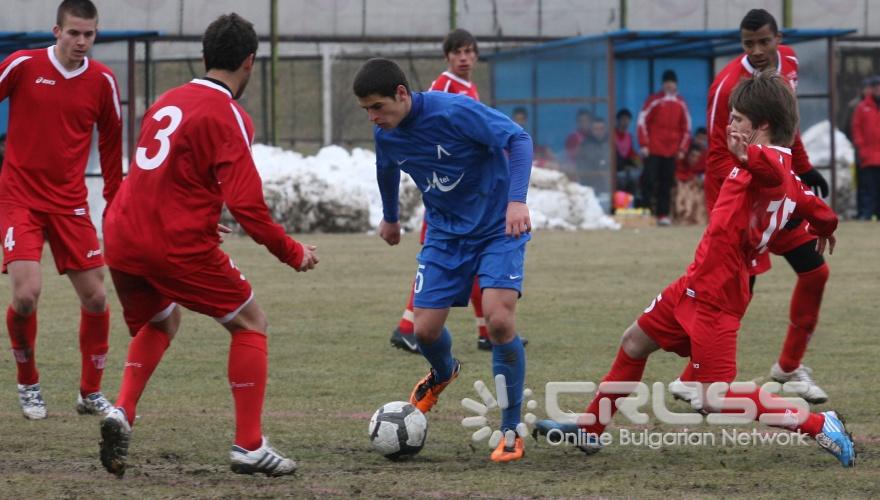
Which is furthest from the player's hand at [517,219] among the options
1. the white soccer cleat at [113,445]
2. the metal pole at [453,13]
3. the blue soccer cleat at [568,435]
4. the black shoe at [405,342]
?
the metal pole at [453,13]

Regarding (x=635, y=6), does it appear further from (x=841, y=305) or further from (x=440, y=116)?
(x=440, y=116)

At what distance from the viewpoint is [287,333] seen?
9523mm

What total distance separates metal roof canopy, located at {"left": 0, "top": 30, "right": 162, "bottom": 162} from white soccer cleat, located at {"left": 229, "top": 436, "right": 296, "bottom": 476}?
47.5ft

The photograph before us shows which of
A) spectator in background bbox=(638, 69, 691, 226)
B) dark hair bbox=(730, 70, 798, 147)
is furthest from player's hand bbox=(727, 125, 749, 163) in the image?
spectator in background bbox=(638, 69, 691, 226)

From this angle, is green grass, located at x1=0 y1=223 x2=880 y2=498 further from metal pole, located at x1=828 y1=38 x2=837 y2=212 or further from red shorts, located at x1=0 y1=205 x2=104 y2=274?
metal pole, located at x1=828 y1=38 x2=837 y2=212

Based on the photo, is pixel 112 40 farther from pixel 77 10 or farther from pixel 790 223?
pixel 790 223

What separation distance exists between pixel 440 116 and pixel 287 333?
4041mm

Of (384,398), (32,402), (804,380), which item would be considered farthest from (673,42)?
(32,402)

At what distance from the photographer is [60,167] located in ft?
22.1

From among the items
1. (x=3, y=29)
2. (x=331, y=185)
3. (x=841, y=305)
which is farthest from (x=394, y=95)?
(x=3, y=29)

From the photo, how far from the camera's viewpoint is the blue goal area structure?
21250mm

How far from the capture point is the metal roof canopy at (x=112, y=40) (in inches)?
752

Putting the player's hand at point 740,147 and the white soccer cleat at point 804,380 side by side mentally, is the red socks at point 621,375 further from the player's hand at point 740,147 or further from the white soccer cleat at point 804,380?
the white soccer cleat at point 804,380

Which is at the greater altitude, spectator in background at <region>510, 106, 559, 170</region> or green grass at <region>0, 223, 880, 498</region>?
spectator in background at <region>510, 106, 559, 170</region>
